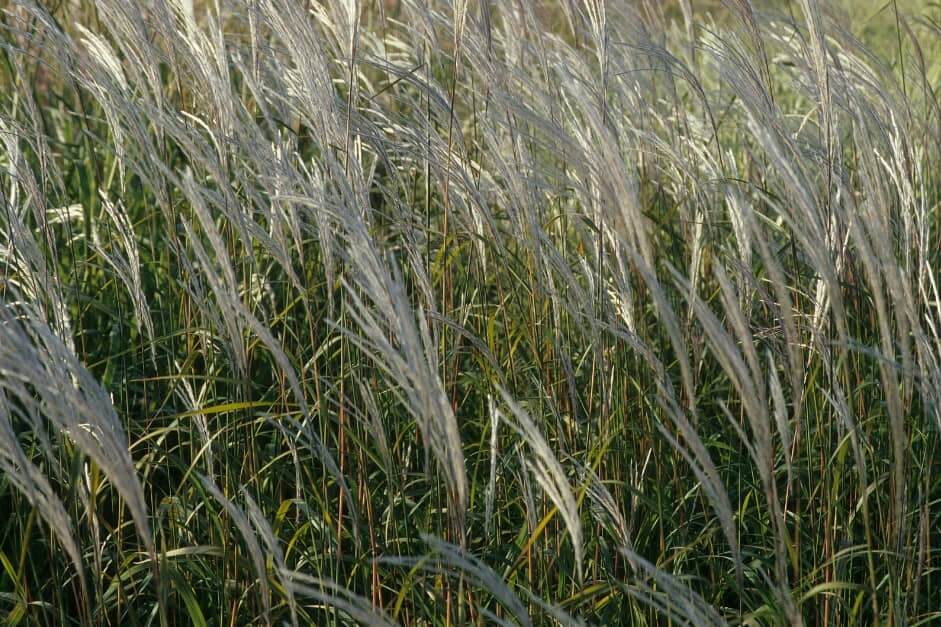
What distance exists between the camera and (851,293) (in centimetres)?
226

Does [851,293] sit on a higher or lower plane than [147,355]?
higher

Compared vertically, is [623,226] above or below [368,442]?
above

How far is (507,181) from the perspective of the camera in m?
1.75

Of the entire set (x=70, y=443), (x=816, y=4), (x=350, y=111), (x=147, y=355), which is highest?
(x=816, y=4)

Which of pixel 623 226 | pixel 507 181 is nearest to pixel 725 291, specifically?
pixel 623 226

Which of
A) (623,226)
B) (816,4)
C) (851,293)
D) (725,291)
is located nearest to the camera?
(725,291)

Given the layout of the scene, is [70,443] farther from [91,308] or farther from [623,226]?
[623,226]

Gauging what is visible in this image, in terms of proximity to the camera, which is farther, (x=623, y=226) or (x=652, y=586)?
(x=652, y=586)

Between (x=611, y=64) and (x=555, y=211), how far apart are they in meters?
0.96

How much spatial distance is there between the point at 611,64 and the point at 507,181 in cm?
49

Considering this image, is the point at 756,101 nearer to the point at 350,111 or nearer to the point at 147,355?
the point at 350,111

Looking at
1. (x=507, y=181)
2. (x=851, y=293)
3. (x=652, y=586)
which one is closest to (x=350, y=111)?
(x=507, y=181)

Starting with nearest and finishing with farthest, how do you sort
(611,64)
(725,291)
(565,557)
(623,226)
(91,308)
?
(725,291) → (623,226) → (565,557) → (611,64) → (91,308)

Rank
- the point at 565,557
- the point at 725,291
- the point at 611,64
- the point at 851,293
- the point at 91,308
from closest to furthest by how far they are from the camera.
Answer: the point at 725,291 → the point at 565,557 → the point at 611,64 → the point at 851,293 → the point at 91,308
